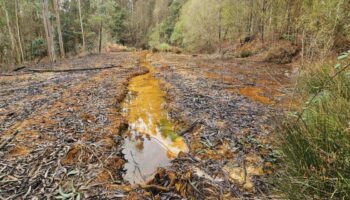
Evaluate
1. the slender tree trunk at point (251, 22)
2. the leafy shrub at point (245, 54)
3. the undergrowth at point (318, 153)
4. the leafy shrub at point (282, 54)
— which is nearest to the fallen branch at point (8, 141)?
the undergrowth at point (318, 153)

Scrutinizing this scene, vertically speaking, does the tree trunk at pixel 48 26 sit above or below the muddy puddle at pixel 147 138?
above

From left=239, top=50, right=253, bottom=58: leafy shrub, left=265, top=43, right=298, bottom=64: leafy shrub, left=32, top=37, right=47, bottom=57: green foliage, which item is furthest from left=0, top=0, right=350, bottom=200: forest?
left=32, top=37, right=47, bottom=57: green foliage

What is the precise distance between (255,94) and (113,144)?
3.94 meters

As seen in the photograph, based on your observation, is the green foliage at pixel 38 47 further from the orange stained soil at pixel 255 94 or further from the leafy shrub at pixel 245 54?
the orange stained soil at pixel 255 94

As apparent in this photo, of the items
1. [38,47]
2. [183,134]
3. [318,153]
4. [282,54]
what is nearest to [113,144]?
[183,134]

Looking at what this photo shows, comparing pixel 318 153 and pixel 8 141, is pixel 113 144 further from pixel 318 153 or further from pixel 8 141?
pixel 318 153

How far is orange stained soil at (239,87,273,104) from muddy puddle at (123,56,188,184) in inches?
82.8

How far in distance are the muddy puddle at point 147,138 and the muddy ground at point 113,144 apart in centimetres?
16

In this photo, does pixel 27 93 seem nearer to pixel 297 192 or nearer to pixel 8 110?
pixel 8 110

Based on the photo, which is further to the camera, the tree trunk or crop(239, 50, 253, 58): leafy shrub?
crop(239, 50, 253, 58): leafy shrub

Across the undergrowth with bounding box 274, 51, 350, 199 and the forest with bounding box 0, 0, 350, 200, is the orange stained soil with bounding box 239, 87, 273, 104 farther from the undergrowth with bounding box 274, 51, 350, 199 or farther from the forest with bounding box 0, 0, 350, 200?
the undergrowth with bounding box 274, 51, 350, 199

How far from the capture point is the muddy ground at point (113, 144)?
2.38 m

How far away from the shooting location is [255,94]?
594 cm

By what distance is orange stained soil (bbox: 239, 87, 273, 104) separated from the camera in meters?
5.39
